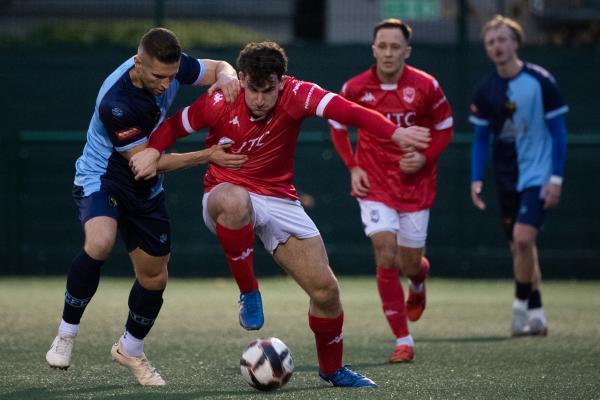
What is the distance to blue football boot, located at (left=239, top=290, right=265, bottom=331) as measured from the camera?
6.40 metres

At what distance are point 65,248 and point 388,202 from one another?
6396 mm

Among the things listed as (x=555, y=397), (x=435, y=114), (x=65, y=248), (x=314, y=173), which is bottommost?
(x=65, y=248)

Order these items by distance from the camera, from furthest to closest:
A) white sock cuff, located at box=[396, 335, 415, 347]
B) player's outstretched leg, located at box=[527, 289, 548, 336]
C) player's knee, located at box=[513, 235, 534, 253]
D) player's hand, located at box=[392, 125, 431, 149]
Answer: player's knee, located at box=[513, 235, 534, 253]
player's outstretched leg, located at box=[527, 289, 548, 336]
white sock cuff, located at box=[396, 335, 415, 347]
player's hand, located at box=[392, 125, 431, 149]

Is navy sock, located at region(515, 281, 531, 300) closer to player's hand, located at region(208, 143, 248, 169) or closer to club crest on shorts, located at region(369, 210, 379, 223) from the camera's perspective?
club crest on shorts, located at region(369, 210, 379, 223)

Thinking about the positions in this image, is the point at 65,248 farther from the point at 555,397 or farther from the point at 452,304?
the point at 555,397

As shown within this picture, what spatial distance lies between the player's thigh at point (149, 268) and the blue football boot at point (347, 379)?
3.57 ft

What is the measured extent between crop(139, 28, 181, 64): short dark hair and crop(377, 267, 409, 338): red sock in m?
2.50

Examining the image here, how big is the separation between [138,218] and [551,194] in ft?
12.8

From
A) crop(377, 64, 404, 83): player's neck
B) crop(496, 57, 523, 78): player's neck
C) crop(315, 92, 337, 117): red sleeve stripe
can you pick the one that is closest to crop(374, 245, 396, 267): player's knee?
crop(377, 64, 404, 83): player's neck

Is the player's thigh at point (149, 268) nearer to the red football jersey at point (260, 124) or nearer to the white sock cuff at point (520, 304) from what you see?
the red football jersey at point (260, 124)

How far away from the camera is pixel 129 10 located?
565 inches

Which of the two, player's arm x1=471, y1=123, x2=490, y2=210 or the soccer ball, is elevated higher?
player's arm x1=471, y1=123, x2=490, y2=210

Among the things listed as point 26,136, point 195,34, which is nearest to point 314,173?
point 195,34

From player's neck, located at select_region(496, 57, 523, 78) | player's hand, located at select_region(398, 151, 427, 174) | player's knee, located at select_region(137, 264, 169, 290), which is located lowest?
player's knee, located at select_region(137, 264, 169, 290)
